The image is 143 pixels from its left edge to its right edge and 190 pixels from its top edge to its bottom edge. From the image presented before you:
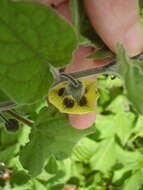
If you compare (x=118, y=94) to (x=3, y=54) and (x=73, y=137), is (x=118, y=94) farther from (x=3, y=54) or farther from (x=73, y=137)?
(x=3, y=54)

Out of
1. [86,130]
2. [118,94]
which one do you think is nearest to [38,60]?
[86,130]

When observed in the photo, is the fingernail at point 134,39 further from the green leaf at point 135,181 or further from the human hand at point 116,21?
the green leaf at point 135,181

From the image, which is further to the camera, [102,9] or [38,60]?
[102,9]

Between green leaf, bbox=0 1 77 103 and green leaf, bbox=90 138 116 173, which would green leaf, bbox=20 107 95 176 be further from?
green leaf, bbox=90 138 116 173

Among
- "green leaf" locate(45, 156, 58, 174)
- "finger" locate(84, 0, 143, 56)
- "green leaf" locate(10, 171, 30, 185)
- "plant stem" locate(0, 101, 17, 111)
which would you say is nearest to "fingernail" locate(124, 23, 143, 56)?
"finger" locate(84, 0, 143, 56)

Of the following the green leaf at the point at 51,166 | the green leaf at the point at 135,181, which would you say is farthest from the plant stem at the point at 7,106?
the green leaf at the point at 135,181
